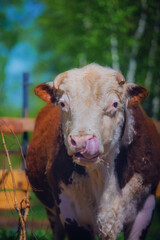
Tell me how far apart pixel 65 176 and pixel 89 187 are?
0.22 metres

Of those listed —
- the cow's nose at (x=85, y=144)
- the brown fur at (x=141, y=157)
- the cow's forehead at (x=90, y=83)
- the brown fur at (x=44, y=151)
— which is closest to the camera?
the cow's nose at (x=85, y=144)

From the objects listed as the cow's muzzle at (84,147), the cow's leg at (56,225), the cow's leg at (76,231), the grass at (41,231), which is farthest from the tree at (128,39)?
the cow's muzzle at (84,147)

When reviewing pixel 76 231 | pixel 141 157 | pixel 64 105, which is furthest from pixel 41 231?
pixel 64 105

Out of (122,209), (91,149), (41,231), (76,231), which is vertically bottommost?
(41,231)

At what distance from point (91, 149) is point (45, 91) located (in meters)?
0.92

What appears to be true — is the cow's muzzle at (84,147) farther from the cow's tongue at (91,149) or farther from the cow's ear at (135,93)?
the cow's ear at (135,93)

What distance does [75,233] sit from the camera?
10.4 ft

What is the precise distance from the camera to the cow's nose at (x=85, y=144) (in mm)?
2377

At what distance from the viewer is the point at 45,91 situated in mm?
3105

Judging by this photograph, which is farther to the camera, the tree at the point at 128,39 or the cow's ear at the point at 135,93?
the tree at the point at 128,39

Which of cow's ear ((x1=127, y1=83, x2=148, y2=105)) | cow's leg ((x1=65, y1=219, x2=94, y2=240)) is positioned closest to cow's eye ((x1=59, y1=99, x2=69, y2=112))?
cow's ear ((x1=127, y1=83, x2=148, y2=105))

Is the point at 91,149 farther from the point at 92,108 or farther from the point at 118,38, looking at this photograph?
the point at 118,38

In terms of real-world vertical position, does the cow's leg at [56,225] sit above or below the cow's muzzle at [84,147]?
below

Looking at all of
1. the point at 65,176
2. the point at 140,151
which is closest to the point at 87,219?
the point at 65,176
